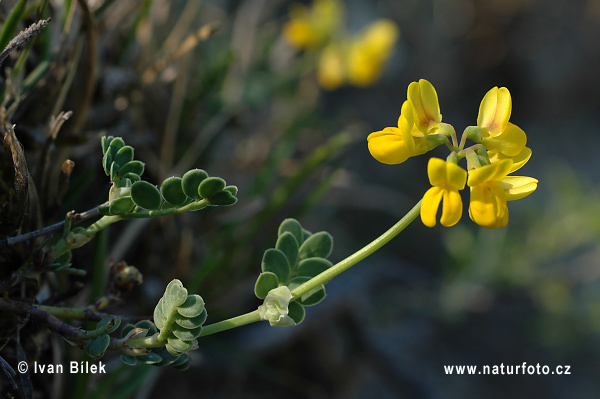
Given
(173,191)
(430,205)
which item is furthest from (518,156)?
(173,191)

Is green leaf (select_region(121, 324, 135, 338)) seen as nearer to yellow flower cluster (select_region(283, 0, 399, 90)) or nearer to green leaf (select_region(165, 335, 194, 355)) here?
green leaf (select_region(165, 335, 194, 355))

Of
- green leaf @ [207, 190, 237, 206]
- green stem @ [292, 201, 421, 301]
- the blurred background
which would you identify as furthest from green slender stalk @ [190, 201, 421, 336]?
the blurred background

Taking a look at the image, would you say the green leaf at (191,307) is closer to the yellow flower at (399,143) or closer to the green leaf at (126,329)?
the green leaf at (126,329)

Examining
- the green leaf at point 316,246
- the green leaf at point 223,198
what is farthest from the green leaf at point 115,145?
the green leaf at point 316,246

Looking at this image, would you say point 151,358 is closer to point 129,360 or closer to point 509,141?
point 129,360

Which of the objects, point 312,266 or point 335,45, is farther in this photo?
point 335,45

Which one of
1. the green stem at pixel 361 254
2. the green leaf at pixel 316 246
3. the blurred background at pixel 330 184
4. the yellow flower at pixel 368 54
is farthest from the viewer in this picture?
the yellow flower at pixel 368 54
